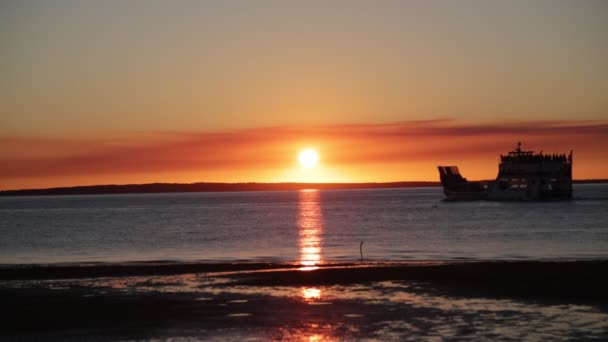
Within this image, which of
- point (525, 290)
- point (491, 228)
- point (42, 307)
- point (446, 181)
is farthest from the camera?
point (446, 181)

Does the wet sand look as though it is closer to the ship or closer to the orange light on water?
the orange light on water

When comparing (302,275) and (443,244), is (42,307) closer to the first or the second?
(302,275)

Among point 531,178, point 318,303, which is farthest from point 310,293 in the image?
point 531,178

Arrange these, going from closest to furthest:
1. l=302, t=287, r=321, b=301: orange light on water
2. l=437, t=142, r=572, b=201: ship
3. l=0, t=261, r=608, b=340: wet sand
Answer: l=0, t=261, r=608, b=340: wet sand < l=302, t=287, r=321, b=301: orange light on water < l=437, t=142, r=572, b=201: ship

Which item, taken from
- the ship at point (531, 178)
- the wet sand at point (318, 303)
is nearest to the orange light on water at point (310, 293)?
the wet sand at point (318, 303)

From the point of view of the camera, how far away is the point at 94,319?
24.1 metres

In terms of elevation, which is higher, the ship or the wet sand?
the ship

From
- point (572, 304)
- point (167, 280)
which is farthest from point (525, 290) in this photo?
point (167, 280)

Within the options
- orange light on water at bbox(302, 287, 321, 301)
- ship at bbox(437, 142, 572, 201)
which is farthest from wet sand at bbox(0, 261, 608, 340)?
ship at bbox(437, 142, 572, 201)

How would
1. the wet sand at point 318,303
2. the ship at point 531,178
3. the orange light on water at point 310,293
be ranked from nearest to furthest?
1. the wet sand at point 318,303
2. the orange light on water at point 310,293
3. the ship at point 531,178

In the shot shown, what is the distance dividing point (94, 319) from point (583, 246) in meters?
37.9

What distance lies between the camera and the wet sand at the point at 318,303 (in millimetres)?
21609

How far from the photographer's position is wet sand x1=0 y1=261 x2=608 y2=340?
21609 millimetres

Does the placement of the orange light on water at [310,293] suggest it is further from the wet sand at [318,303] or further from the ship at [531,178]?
the ship at [531,178]
